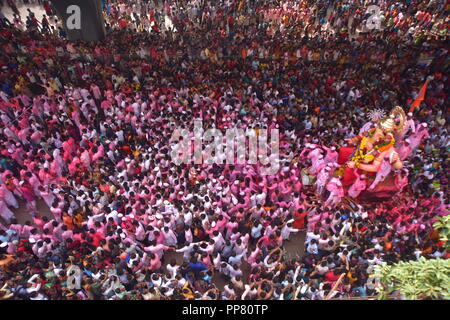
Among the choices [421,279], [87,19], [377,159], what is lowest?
[421,279]

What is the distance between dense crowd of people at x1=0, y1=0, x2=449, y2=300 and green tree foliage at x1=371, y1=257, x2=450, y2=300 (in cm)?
135

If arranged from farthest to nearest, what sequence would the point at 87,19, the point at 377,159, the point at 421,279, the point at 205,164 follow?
1. the point at 87,19
2. the point at 205,164
3. the point at 377,159
4. the point at 421,279

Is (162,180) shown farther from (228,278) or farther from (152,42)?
(152,42)

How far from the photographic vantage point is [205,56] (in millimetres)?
11484

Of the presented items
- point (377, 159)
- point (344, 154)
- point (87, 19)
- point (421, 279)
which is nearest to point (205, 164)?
point (344, 154)

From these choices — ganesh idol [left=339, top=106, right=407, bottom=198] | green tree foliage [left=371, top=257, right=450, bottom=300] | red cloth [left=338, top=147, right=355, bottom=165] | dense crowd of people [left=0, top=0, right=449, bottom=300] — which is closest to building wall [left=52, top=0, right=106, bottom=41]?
dense crowd of people [left=0, top=0, right=449, bottom=300]

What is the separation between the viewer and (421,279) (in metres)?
3.55

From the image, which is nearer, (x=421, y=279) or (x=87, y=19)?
(x=421, y=279)

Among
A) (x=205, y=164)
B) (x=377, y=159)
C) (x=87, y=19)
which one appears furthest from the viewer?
(x=87, y=19)

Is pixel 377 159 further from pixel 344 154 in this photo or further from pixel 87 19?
pixel 87 19

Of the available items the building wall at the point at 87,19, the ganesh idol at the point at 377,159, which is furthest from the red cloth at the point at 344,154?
the building wall at the point at 87,19

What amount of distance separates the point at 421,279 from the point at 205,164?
4.71m

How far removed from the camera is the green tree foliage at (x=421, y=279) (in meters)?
3.42

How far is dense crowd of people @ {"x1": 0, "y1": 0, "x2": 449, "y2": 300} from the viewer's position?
5.21 metres
